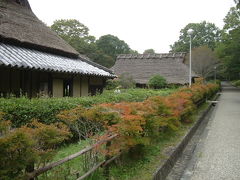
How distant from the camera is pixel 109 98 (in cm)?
1012

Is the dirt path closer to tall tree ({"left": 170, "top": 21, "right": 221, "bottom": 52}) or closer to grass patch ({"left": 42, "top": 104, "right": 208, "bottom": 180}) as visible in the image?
grass patch ({"left": 42, "top": 104, "right": 208, "bottom": 180})

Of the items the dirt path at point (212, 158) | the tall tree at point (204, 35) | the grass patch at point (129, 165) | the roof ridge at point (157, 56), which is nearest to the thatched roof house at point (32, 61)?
the grass patch at point (129, 165)

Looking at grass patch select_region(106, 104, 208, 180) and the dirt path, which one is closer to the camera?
grass patch select_region(106, 104, 208, 180)

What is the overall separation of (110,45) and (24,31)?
44.7 metres

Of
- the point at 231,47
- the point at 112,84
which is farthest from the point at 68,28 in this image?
the point at 231,47

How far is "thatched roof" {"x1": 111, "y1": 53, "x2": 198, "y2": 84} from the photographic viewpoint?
3125cm

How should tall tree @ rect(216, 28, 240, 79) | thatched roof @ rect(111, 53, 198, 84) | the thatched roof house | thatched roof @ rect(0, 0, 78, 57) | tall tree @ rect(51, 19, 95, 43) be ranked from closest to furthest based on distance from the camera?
the thatched roof house, thatched roof @ rect(0, 0, 78, 57), thatched roof @ rect(111, 53, 198, 84), tall tree @ rect(216, 28, 240, 79), tall tree @ rect(51, 19, 95, 43)

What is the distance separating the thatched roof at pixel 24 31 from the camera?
1064cm

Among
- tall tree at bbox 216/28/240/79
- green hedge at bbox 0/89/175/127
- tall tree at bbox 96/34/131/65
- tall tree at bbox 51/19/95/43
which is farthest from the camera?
tall tree at bbox 96/34/131/65

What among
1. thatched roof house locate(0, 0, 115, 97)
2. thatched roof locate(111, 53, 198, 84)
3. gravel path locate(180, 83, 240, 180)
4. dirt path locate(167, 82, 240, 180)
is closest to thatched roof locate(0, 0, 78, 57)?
thatched roof house locate(0, 0, 115, 97)

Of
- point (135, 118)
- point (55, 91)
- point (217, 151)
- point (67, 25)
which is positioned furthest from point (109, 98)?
point (67, 25)

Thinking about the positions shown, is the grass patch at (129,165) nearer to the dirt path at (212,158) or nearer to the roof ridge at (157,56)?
the dirt path at (212,158)

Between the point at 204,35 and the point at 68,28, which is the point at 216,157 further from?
the point at 204,35

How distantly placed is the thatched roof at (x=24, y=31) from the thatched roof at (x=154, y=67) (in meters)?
18.7
